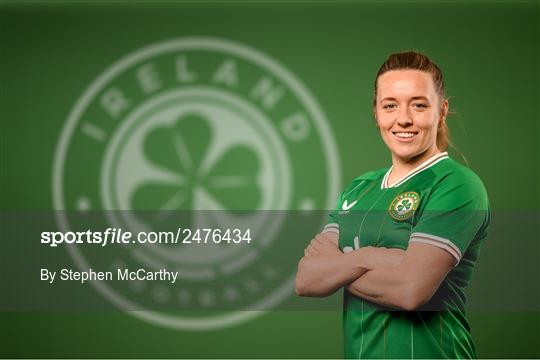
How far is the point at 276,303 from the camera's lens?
226cm

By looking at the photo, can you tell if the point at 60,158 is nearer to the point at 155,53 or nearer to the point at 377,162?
the point at 155,53

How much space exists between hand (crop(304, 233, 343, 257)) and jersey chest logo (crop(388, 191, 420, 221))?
0.16 meters

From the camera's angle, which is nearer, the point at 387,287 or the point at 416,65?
the point at 387,287

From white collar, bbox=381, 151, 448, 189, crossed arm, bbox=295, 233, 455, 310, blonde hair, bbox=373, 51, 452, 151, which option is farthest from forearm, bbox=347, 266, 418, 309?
blonde hair, bbox=373, 51, 452, 151

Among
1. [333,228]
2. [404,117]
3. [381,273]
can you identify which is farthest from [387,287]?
[404,117]

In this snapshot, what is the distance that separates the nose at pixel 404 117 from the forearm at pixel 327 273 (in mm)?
310

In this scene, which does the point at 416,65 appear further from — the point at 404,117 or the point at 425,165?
the point at 425,165

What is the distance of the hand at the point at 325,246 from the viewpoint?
1.38 metres

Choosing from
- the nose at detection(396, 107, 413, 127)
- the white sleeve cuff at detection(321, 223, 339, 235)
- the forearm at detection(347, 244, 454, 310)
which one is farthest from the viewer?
the white sleeve cuff at detection(321, 223, 339, 235)

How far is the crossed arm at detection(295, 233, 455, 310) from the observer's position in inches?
47.1

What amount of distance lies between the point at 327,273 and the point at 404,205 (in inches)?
8.9

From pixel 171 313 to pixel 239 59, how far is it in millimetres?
1022

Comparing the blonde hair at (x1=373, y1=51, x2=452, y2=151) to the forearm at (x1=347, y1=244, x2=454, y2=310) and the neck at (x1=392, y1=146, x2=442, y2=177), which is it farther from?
the forearm at (x1=347, y1=244, x2=454, y2=310)

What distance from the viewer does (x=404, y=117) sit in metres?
1.34
